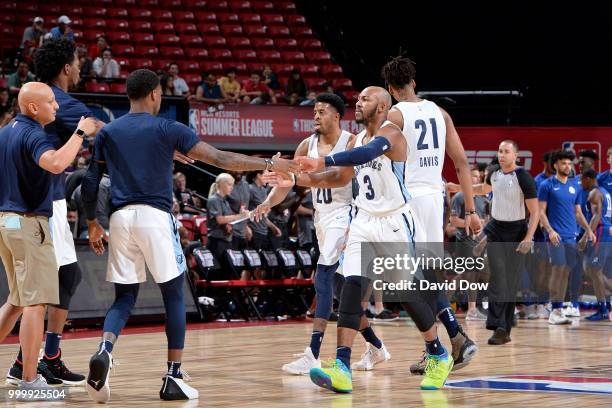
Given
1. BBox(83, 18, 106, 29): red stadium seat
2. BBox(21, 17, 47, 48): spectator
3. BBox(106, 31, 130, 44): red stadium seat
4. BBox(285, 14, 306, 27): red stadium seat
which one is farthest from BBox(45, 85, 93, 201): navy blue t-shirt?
BBox(285, 14, 306, 27): red stadium seat

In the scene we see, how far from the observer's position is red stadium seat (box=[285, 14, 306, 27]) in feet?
79.3

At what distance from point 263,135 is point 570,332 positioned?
8.87 m

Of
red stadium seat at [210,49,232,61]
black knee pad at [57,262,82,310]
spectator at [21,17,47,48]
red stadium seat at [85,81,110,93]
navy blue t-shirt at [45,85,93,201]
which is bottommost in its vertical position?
black knee pad at [57,262,82,310]

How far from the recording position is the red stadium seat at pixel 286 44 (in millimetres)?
23328

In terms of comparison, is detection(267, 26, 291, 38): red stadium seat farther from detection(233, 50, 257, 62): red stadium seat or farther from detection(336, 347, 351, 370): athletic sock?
detection(336, 347, 351, 370): athletic sock

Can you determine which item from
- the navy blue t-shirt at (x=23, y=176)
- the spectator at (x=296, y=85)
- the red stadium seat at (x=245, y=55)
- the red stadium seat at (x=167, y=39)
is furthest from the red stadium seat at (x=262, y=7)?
the navy blue t-shirt at (x=23, y=176)

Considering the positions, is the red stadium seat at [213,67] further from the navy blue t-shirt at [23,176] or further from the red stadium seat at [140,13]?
the navy blue t-shirt at [23,176]

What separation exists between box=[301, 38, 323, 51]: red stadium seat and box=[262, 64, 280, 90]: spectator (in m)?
2.63

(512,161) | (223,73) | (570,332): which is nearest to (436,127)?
(512,161)

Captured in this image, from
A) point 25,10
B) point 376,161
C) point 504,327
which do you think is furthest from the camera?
point 25,10

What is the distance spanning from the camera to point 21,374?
692cm

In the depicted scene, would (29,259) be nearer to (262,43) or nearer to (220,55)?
(220,55)

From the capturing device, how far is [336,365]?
6504mm

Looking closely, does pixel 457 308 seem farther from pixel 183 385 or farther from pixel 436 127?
pixel 183 385
